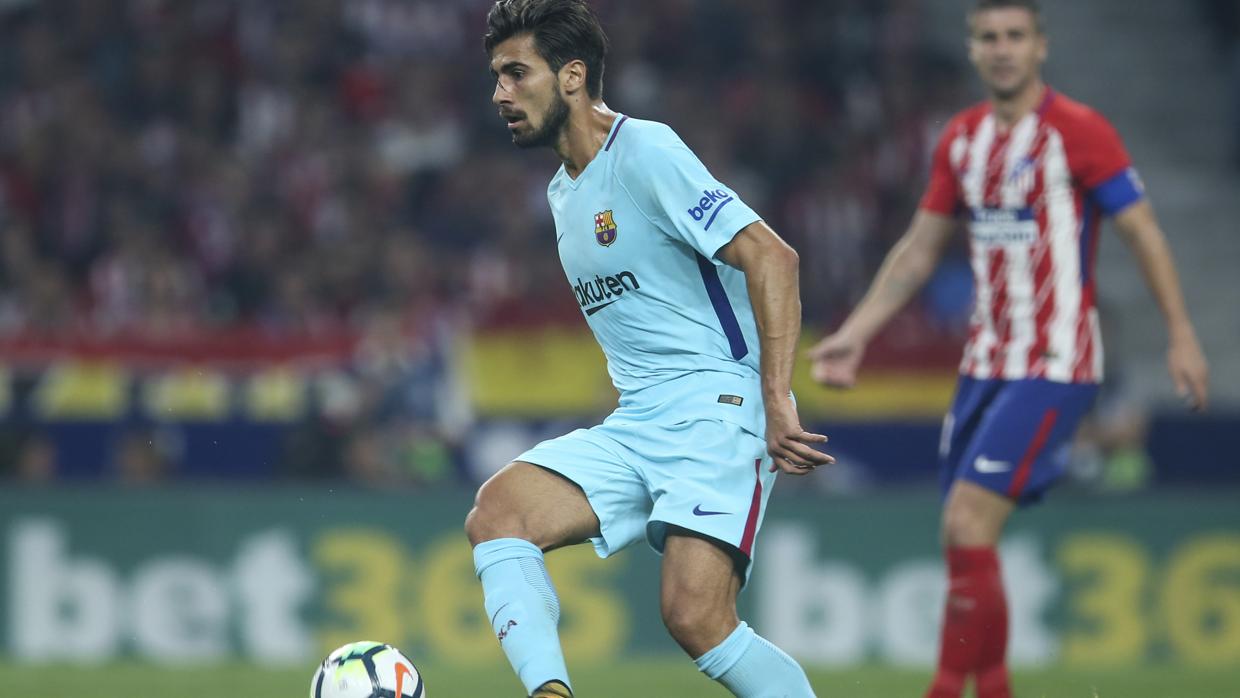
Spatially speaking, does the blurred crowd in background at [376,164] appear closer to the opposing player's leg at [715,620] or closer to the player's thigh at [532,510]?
the player's thigh at [532,510]

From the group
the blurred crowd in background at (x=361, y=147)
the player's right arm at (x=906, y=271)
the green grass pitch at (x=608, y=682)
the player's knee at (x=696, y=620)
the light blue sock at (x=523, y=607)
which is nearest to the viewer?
the light blue sock at (x=523, y=607)

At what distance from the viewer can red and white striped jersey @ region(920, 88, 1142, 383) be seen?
6070 millimetres

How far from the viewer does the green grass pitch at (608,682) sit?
8453 mm

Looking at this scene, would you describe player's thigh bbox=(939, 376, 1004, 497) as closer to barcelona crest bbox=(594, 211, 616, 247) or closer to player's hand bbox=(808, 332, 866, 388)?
player's hand bbox=(808, 332, 866, 388)

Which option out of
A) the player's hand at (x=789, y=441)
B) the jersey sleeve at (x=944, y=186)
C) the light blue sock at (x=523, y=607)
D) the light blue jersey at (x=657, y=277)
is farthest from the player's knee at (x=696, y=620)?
the jersey sleeve at (x=944, y=186)

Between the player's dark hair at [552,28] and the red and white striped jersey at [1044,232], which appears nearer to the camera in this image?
the player's dark hair at [552,28]

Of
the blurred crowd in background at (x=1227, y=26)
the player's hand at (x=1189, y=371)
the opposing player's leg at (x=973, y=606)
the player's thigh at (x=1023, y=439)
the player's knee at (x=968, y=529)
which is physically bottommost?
the opposing player's leg at (x=973, y=606)

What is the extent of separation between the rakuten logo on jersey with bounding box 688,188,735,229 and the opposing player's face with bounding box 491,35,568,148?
475 millimetres

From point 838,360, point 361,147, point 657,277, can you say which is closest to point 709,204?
point 657,277

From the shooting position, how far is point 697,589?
15.4ft

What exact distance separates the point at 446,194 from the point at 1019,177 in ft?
28.6

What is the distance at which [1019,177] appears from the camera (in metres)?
6.12

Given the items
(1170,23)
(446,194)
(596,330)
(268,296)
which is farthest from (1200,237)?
(596,330)

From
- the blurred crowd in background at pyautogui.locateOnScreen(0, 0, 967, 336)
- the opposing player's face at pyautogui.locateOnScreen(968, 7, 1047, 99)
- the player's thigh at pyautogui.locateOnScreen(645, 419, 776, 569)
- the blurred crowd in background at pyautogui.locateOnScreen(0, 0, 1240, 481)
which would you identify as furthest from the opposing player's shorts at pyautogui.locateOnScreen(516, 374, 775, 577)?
the blurred crowd in background at pyautogui.locateOnScreen(0, 0, 967, 336)
